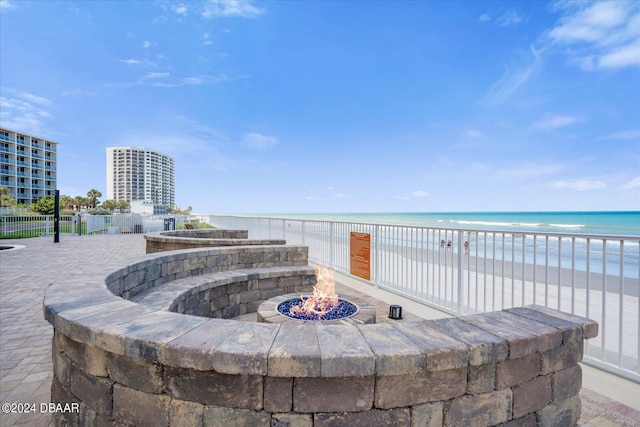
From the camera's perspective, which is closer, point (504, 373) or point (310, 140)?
point (504, 373)

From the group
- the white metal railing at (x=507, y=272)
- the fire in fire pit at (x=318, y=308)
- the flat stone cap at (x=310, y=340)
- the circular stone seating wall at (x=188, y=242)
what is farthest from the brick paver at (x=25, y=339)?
the white metal railing at (x=507, y=272)

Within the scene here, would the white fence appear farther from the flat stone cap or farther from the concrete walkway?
the flat stone cap

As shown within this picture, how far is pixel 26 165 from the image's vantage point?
5362 cm

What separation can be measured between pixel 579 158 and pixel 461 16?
39.9 meters

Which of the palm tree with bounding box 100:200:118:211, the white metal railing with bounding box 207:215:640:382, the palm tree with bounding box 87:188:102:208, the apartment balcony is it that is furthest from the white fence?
the palm tree with bounding box 87:188:102:208

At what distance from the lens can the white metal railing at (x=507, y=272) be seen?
114 inches

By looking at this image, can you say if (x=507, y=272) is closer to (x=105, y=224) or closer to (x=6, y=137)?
(x=105, y=224)

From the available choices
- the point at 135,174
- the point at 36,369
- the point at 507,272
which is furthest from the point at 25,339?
the point at 135,174

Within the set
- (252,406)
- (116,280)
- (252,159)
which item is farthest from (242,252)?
(252,159)

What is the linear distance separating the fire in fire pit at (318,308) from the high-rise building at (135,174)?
81.9 m

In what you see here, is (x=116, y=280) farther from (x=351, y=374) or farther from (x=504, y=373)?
(x=504, y=373)

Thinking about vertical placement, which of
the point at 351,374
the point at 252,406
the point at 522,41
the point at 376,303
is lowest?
the point at 376,303

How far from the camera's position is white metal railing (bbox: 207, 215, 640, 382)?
289cm

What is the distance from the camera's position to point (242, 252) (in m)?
5.34
